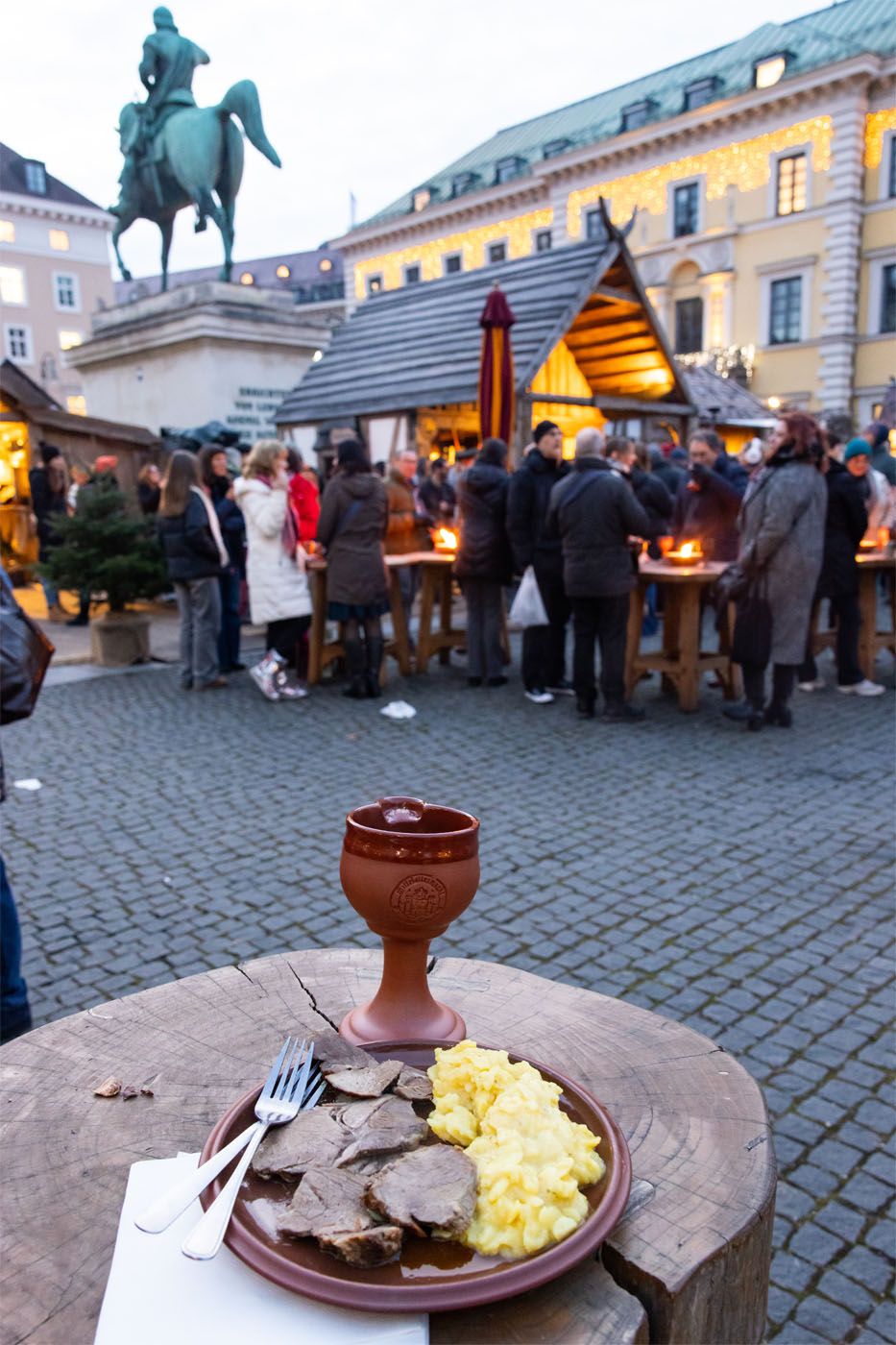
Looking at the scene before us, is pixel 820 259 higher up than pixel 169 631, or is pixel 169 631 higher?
pixel 820 259

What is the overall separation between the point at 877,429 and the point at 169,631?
7912mm

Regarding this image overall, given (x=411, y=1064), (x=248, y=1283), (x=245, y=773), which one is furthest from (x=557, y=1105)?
Result: (x=245, y=773)

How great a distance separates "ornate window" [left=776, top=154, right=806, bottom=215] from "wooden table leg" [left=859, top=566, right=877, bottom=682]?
31.8 metres

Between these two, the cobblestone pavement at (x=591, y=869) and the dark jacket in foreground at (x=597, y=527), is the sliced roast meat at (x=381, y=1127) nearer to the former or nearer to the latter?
the cobblestone pavement at (x=591, y=869)

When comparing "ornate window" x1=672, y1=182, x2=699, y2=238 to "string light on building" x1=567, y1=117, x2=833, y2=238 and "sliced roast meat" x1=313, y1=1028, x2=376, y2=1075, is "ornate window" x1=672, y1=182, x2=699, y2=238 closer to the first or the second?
"string light on building" x1=567, y1=117, x2=833, y2=238

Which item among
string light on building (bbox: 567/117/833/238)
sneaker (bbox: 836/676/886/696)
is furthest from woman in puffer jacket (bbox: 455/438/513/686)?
string light on building (bbox: 567/117/833/238)

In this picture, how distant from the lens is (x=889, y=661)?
9.24 meters

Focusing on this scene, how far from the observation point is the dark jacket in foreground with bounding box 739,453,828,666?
5938 millimetres

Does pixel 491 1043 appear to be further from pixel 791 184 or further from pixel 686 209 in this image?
pixel 686 209

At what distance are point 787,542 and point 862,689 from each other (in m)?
2.31

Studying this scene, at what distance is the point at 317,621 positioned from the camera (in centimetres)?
805

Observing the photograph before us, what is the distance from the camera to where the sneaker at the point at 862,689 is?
7.73 metres

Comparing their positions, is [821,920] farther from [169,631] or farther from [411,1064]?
[169,631]

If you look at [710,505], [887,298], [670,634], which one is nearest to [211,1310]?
[670,634]
